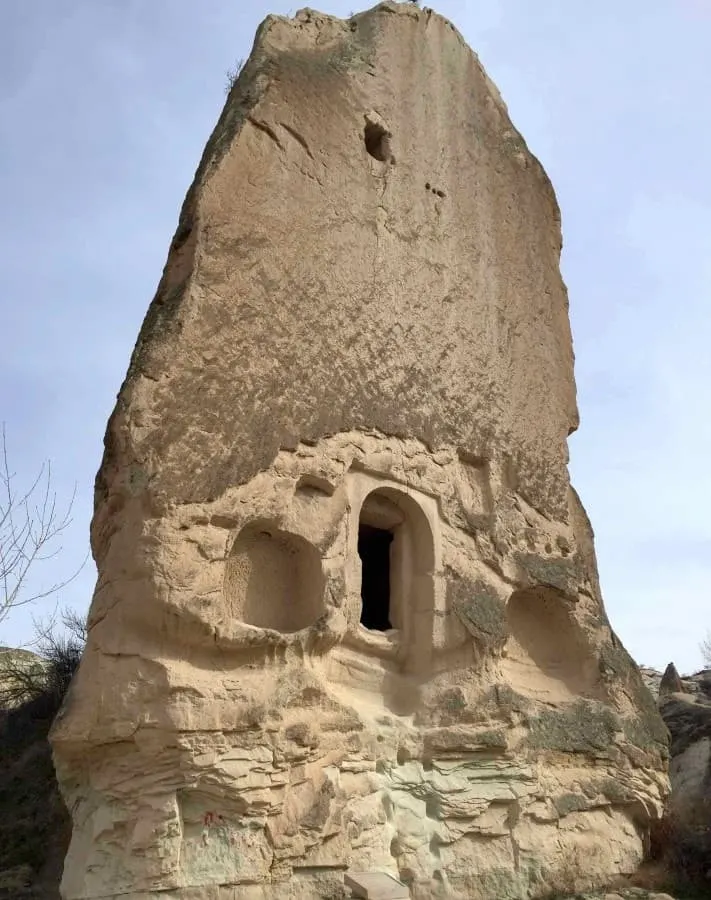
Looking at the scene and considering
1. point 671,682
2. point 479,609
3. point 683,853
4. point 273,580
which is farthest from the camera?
point 671,682

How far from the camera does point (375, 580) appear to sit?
7242 mm

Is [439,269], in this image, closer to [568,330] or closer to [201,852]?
[568,330]

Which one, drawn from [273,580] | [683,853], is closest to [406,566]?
[273,580]

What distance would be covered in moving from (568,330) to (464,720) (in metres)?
3.58

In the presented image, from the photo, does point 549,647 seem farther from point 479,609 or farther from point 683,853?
point 683,853

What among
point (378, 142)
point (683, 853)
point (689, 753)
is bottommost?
point (683, 853)

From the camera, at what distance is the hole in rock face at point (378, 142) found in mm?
7262

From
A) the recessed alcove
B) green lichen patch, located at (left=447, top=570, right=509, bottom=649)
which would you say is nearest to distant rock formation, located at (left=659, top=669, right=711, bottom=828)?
the recessed alcove

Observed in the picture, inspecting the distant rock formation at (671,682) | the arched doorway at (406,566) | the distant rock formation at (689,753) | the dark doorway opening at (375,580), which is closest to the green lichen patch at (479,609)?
the arched doorway at (406,566)

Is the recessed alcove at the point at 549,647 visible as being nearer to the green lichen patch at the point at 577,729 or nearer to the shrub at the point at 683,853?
the green lichen patch at the point at 577,729

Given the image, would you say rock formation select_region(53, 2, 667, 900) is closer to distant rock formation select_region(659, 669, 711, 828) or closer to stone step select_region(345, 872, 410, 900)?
stone step select_region(345, 872, 410, 900)

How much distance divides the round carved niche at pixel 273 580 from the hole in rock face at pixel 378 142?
3043 mm

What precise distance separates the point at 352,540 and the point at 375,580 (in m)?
1.28

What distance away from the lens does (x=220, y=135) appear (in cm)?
636
